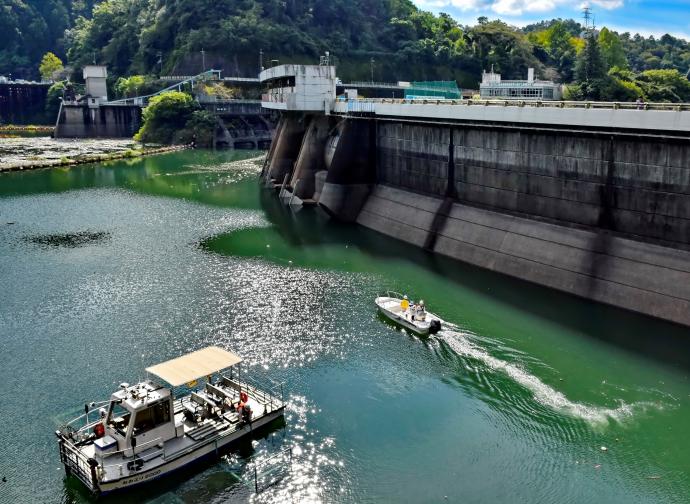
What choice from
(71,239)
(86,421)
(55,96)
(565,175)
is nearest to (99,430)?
(86,421)

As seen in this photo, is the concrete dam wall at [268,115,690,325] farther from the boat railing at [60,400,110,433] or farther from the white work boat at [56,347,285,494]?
the boat railing at [60,400,110,433]

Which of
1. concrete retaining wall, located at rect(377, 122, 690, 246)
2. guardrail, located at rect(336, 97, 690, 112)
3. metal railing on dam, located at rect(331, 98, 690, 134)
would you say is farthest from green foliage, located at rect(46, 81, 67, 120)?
concrete retaining wall, located at rect(377, 122, 690, 246)

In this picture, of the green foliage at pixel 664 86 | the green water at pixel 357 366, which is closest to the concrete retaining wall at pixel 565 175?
the green water at pixel 357 366

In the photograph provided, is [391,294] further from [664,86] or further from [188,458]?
[664,86]

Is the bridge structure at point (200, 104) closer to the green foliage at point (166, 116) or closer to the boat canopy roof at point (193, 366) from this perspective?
the green foliage at point (166, 116)

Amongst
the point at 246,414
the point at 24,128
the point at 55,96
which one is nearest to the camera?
the point at 246,414
